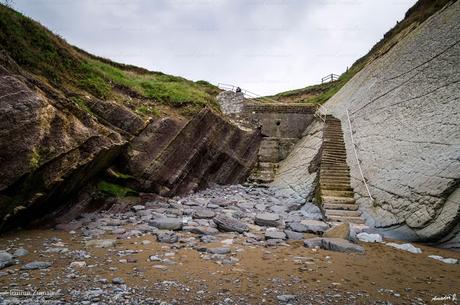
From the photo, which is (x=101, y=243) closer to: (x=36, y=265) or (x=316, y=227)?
(x=36, y=265)

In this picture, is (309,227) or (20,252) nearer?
(20,252)

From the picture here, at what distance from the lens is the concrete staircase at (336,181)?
29.8 ft

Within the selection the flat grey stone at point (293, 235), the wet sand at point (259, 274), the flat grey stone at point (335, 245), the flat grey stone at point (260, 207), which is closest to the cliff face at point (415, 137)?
the wet sand at point (259, 274)

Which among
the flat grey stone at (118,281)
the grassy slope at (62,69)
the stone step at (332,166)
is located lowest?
the flat grey stone at (118,281)

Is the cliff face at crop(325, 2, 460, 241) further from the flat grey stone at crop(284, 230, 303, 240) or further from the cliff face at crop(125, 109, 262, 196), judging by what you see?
the cliff face at crop(125, 109, 262, 196)

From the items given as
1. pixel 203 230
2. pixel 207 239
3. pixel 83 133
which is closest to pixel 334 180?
pixel 203 230

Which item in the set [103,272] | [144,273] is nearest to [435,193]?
[144,273]

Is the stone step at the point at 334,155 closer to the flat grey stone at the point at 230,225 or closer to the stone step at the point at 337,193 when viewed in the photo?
the stone step at the point at 337,193

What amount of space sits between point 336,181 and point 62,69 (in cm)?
1068

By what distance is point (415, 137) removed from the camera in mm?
8609

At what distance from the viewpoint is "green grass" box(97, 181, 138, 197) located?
29.4 feet

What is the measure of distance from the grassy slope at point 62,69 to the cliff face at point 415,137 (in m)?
7.84

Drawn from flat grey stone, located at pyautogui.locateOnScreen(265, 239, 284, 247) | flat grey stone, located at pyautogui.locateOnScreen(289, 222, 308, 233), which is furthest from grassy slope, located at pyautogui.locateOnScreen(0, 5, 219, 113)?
flat grey stone, located at pyautogui.locateOnScreen(265, 239, 284, 247)

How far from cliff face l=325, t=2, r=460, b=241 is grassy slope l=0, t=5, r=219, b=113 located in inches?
309
